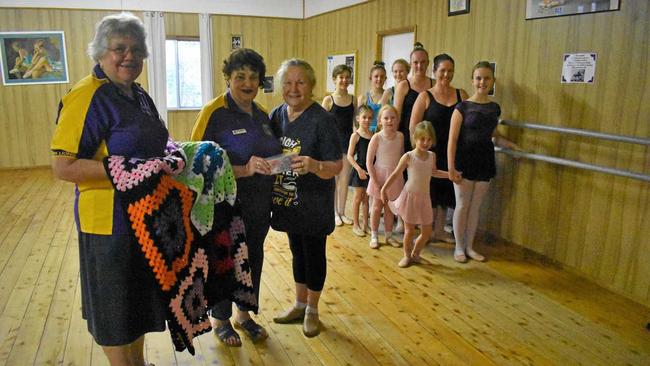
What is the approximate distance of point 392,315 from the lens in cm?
277

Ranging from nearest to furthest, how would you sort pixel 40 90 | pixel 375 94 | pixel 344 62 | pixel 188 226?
pixel 188 226, pixel 375 94, pixel 344 62, pixel 40 90

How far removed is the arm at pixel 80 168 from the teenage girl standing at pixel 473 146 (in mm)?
2540

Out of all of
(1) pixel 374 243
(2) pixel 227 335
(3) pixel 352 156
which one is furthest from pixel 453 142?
(2) pixel 227 335

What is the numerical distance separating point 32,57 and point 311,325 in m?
6.18

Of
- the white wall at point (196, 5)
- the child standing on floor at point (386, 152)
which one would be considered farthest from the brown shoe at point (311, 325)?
the white wall at point (196, 5)

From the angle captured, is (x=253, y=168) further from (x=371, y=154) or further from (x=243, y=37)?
(x=243, y=37)

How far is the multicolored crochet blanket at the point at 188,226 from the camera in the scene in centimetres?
159

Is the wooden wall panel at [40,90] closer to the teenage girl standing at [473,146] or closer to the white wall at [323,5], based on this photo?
the white wall at [323,5]

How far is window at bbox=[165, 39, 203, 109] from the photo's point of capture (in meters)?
7.55

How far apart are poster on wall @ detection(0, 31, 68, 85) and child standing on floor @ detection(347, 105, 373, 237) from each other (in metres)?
4.93

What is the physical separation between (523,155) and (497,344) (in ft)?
→ 5.33

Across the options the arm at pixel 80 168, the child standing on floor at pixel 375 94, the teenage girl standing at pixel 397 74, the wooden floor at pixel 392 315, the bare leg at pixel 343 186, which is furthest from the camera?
the bare leg at pixel 343 186

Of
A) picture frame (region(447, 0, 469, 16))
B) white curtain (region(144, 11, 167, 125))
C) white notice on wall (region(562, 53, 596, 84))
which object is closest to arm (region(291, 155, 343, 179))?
white notice on wall (region(562, 53, 596, 84))

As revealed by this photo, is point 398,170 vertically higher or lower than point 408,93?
lower
